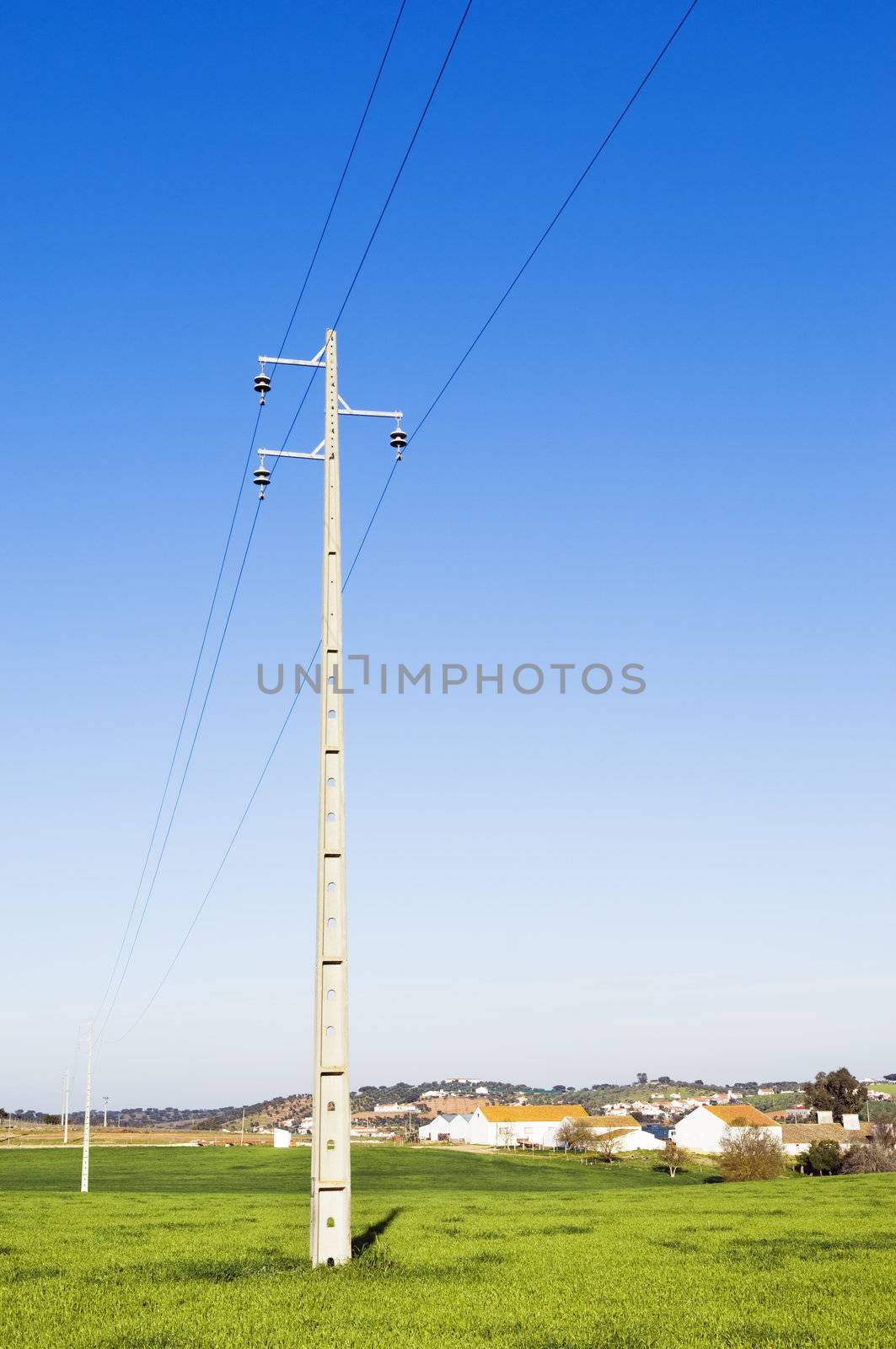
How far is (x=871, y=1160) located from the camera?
330 ft

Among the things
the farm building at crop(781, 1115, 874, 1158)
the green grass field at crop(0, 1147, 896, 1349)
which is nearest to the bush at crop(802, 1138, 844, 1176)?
the farm building at crop(781, 1115, 874, 1158)

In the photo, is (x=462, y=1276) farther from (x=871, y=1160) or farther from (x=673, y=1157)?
(x=673, y=1157)

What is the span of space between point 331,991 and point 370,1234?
11.2 meters

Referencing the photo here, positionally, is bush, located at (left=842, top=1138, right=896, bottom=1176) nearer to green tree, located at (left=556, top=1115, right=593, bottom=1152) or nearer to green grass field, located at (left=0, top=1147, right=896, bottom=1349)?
green grass field, located at (left=0, top=1147, right=896, bottom=1349)

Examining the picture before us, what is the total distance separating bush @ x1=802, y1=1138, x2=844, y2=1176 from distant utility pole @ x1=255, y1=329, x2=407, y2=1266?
107 m

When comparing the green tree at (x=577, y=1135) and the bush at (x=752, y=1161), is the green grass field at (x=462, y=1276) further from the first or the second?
the green tree at (x=577, y=1135)

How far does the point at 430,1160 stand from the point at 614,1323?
340 ft

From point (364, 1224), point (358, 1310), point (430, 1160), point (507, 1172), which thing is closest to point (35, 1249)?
point (364, 1224)

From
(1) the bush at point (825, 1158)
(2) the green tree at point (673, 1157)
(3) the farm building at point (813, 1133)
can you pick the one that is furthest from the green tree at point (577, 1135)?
(1) the bush at point (825, 1158)

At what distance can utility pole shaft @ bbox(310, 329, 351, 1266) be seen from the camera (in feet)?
65.8

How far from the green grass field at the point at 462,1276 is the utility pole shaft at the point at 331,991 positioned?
899 mm

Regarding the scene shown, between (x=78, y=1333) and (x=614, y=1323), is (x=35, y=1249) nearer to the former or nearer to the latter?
(x=78, y=1333)

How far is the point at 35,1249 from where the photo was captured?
85.6 ft

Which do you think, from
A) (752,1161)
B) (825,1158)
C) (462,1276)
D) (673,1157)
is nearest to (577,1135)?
(673,1157)
